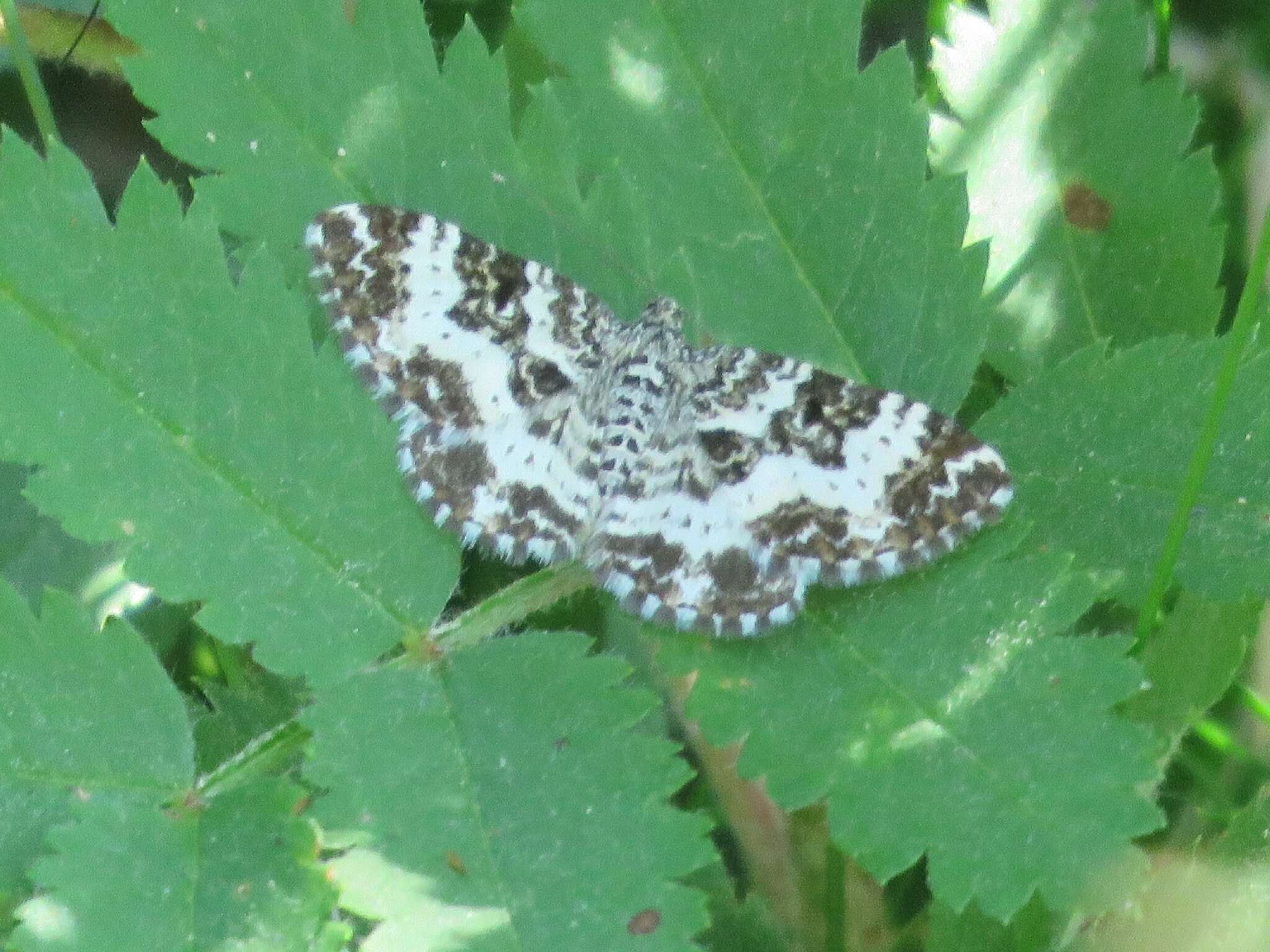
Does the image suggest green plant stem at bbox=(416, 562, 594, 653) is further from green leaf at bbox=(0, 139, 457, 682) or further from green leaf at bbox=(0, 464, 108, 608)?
green leaf at bbox=(0, 464, 108, 608)

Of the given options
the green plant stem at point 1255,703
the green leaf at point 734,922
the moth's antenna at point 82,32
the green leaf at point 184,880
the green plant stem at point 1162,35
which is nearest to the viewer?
the green leaf at point 184,880

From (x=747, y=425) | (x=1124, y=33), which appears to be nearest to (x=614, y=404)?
(x=747, y=425)

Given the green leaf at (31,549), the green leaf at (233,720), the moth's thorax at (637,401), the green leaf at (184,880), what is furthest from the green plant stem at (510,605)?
the green leaf at (31,549)

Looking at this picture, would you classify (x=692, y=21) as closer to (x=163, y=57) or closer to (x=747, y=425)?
(x=747, y=425)

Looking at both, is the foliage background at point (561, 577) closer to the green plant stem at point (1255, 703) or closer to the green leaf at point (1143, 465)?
the green leaf at point (1143, 465)

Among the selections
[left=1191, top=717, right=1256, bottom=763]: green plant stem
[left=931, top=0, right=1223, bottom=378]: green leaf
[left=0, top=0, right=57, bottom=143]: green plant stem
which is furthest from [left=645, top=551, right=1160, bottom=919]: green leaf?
[left=0, top=0, right=57, bottom=143]: green plant stem

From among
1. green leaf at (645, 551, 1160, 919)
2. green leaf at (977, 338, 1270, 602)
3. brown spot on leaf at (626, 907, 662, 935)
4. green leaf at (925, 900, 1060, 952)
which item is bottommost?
green leaf at (925, 900, 1060, 952)
